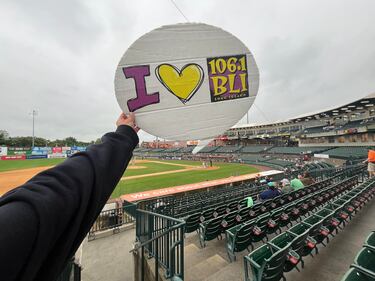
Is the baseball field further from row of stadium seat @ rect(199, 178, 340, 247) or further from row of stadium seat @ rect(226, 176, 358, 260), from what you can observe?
row of stadium seat @ rect(226, 176, 358, 260)

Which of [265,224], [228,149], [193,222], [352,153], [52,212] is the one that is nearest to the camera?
[52,212]

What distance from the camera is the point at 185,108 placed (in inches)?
66.1

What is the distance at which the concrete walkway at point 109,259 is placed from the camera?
4.83m

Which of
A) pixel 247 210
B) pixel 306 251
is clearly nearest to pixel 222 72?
pixel 306 251

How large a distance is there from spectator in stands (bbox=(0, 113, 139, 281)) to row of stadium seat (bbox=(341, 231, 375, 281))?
298 centimetres

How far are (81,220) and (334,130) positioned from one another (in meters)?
47.5

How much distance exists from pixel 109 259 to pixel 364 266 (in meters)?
5.96

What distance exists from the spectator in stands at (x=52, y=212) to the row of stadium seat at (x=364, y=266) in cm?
298

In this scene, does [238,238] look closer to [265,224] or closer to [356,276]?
[265,224]

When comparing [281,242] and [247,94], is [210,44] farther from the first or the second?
[281,242]

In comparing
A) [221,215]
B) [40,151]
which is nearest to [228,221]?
[221,215]

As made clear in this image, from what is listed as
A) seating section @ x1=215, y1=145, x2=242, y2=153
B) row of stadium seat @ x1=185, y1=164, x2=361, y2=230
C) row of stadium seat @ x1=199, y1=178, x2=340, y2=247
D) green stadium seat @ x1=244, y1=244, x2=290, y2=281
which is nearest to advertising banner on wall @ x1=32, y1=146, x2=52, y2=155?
seating section @ x1=215, y1=145, x2=242, y2=153

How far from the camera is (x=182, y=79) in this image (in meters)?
1.65

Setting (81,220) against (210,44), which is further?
(210,44)
